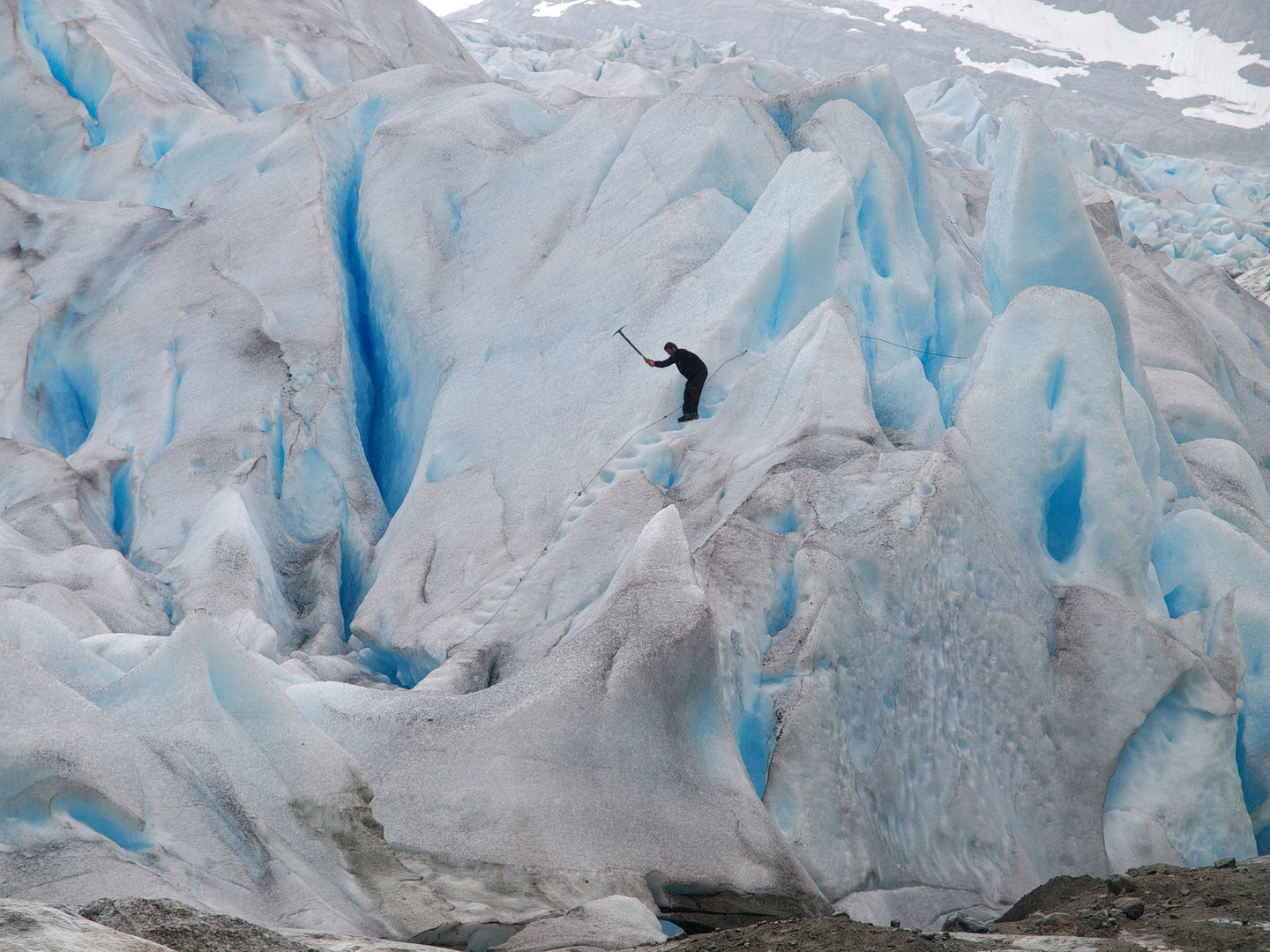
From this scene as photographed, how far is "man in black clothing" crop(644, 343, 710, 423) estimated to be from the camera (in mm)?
7352

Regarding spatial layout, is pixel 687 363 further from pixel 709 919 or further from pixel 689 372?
pixel 709 919

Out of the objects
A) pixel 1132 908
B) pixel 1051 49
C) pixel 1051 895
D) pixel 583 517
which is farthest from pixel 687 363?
pixel 1051 49

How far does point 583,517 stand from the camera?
23.0ft

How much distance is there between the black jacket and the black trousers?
2 cm

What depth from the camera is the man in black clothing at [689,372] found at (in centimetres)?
735

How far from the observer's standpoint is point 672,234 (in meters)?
9.16

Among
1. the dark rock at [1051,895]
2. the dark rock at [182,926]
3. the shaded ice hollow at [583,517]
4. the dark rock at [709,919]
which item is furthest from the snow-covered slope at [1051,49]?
the dark rock at [182,926]

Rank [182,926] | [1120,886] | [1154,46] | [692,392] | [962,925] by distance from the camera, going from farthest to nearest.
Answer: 1. [1154,46]
2. [692,392]
3. [962,925]
4. [1120,886]
5. [182,926]

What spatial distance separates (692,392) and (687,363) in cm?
24

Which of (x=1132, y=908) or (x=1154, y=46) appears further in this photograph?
(x=1154, y=46)

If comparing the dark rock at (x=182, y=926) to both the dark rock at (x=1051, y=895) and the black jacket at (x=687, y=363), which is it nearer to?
the dark rock at (x=1051, y=895)

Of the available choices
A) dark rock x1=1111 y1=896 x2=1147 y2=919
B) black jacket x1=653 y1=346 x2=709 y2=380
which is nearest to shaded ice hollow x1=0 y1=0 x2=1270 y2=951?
black jacket x1=653 y1=346 x2=709 y2=380

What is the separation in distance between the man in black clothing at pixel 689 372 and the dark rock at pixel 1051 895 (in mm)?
3924

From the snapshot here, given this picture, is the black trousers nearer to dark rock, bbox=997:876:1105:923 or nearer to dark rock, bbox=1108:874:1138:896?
dark rock, bbox=997:876:1105:923
